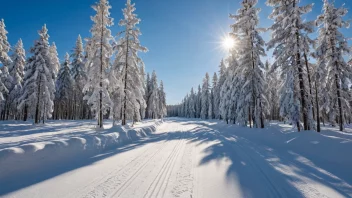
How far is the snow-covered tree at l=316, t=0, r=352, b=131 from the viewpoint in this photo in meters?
22.2

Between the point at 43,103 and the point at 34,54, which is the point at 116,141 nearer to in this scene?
the point at 43,103

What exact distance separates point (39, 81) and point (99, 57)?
48.5 feet

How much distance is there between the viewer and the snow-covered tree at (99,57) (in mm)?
21875

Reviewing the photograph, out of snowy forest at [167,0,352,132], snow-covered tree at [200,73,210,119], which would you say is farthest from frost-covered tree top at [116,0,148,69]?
snow-covered tree at [200,73,210,119]

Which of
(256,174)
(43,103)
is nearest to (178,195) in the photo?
(256,174)

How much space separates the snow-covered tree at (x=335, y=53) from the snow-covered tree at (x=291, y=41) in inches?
296

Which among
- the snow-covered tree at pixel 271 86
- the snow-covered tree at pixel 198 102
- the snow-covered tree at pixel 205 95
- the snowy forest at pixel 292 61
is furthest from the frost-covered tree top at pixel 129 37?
the snow-covered tree at pixel 198 102

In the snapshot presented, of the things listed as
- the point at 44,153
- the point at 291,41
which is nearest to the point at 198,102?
the point at 291,41

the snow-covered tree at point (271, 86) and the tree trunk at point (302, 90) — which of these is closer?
the tree trunk at point (302, 90)

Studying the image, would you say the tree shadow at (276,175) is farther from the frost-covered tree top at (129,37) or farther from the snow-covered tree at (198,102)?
the snow-covered tree at (198,102)

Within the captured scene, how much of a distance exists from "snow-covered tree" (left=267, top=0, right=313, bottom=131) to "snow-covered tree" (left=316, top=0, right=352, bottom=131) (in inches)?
296

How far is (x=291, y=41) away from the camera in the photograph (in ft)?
55.8

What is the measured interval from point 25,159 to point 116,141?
628 cm

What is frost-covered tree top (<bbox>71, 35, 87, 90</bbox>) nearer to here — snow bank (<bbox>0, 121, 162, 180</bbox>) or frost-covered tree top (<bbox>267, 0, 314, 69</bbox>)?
snow bank (<bbox>0, 121, 162, 180</bbox>)
